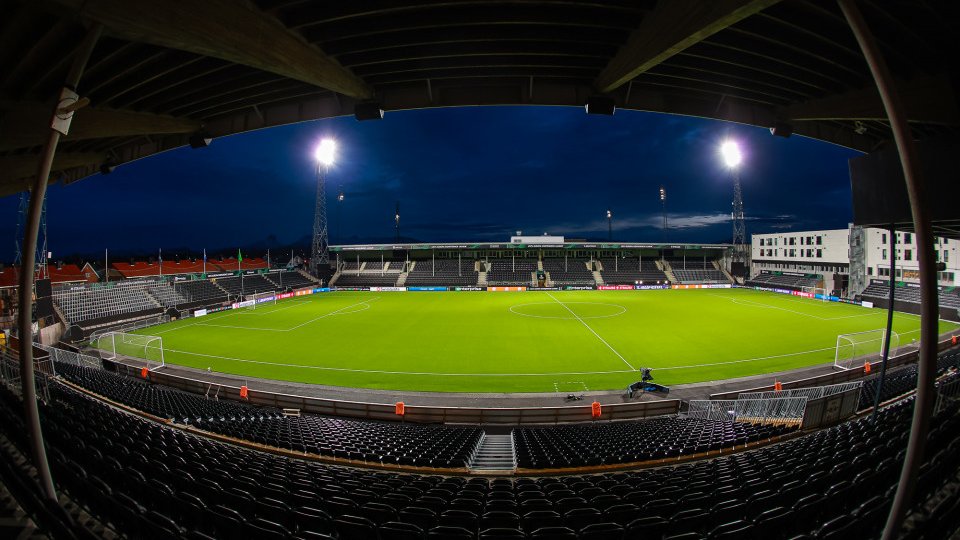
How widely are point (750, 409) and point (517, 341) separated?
15.7m

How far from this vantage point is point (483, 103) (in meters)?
10.6

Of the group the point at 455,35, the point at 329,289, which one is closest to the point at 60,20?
the point at 455,35

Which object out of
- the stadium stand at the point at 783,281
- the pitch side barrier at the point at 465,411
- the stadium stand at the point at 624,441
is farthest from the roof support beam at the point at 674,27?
the stadium stand at the point at 783,281

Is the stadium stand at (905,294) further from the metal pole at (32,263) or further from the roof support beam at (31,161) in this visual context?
the roof support beam at (31,161)

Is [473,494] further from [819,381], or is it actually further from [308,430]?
[819,381]

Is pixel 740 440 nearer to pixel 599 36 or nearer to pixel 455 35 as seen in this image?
pixel 599 36

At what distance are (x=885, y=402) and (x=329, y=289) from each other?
229 feet

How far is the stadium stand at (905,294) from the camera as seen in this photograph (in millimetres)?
36650

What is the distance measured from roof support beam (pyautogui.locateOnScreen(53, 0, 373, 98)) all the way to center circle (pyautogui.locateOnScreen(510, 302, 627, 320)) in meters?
34.3

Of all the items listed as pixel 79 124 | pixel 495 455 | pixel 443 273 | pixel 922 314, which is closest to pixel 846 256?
pixel 443 273

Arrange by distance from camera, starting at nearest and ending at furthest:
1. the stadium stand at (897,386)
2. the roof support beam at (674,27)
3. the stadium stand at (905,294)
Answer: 1. the roof support beam at (674,27)
2. the stadium stand at (897,386)
3. the stadium stand at (905,294)

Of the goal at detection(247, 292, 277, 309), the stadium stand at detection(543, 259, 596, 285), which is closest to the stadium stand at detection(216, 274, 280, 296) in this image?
the goal at detection(247, 292, 277, 309)

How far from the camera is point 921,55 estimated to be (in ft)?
24.2

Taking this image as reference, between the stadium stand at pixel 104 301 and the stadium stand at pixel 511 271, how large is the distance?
49366 mm
